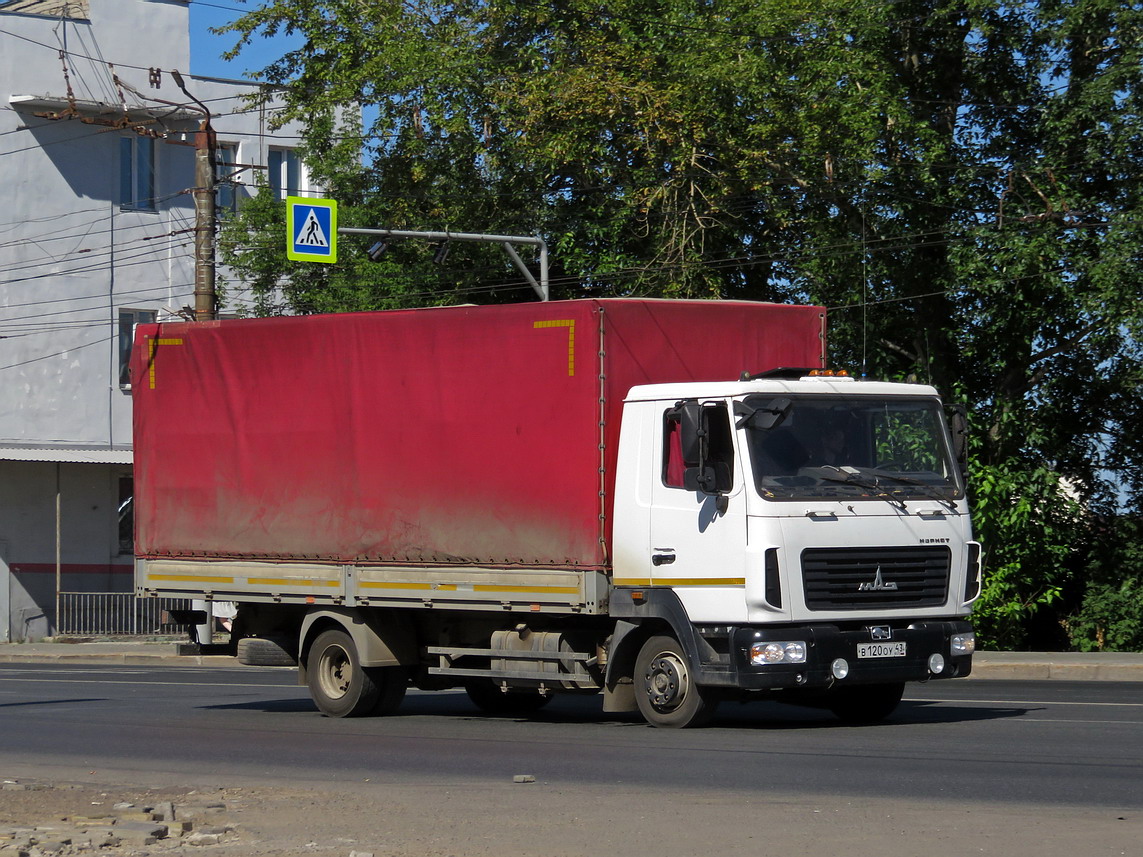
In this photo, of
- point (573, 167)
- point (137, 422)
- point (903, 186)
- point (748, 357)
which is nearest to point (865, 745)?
point (748, 357)

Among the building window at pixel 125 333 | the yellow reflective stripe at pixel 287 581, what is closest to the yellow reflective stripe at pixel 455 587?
the yellow reflective stripe at pixel 287 581

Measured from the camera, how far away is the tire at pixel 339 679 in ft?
50.8

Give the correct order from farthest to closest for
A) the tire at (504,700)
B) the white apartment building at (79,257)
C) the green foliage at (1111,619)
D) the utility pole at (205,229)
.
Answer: the white apartment building at (79,257) < the utility pole at (205,229) < the green foliage at (1111,619) < the tire at (504,700)

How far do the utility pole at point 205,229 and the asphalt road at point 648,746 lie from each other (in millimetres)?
9181

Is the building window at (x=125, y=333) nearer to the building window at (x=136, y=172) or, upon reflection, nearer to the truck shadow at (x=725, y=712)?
the building window at (x=136, y=172)

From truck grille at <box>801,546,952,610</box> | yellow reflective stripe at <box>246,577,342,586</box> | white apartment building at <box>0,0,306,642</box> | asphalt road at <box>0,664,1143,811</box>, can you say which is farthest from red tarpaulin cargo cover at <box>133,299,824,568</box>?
white apartment building at <box>0,0,306,642</box>

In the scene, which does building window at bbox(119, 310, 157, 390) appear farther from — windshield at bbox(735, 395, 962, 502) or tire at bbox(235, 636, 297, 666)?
windshield at bbox(735, 395, 962, 502)

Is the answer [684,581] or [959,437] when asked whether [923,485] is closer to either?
[959,437]

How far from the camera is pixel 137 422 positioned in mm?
16984

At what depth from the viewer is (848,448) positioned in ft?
44.1

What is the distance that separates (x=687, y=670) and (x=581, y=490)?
1611 millimetres

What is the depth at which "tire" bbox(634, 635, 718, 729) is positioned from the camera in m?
13.3

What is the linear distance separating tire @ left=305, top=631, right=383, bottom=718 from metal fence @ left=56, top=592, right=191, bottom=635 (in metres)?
21.4

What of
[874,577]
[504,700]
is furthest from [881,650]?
[504,700]
